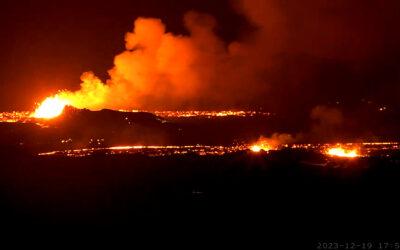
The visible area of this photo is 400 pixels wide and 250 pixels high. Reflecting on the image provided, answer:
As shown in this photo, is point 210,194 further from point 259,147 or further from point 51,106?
point 51,106

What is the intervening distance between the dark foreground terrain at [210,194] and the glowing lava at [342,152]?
8.78ft

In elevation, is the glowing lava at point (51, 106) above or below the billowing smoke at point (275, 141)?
above

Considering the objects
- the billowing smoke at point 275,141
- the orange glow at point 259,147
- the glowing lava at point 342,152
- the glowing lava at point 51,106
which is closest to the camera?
the glowing lava at point 342,152

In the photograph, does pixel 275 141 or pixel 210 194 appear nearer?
pixel 210 194

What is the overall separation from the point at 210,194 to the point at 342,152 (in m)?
24.2

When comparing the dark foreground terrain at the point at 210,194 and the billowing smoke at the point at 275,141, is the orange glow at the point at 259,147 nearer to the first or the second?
the billowing smoke at the point at 275,141

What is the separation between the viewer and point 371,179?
44.0 metres

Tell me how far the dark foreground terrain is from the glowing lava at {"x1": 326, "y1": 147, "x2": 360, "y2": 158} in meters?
2.67

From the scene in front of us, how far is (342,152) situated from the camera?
195ft

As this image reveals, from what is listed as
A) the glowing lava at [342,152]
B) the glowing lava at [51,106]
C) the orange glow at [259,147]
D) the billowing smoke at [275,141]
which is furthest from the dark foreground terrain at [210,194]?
the glowing lava at [51,106]

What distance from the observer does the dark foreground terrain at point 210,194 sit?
107 ft

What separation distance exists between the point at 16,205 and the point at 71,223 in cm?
620

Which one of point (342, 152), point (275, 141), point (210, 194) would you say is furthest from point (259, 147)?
point (210, 194)

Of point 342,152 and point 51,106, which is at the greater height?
point 51,106
